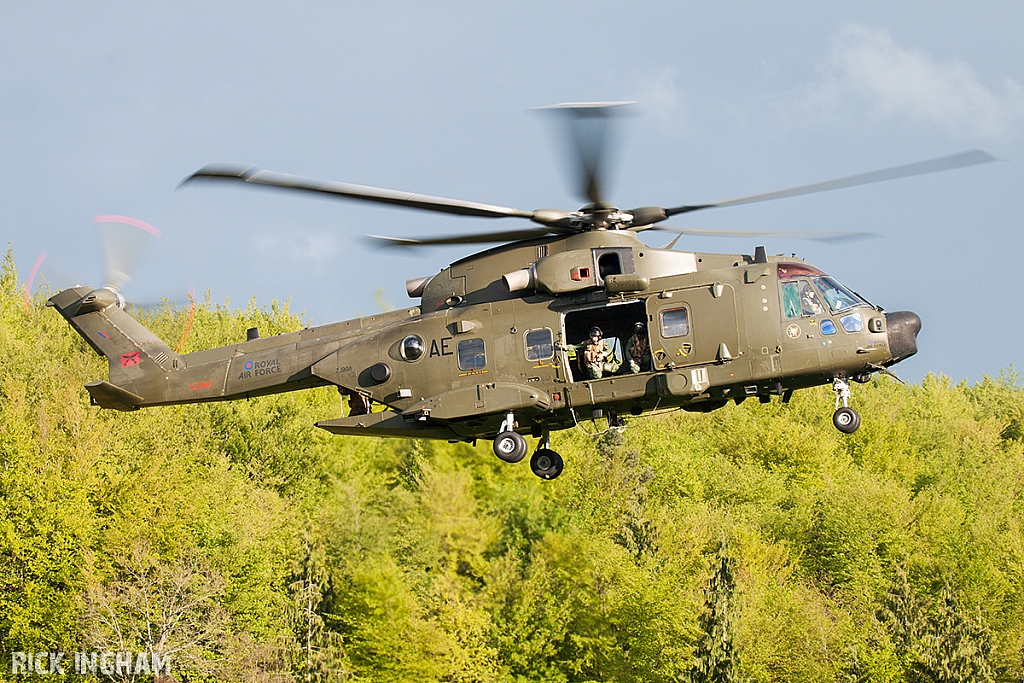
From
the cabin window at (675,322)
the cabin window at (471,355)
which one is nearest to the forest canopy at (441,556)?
the cabin window at (471,355)

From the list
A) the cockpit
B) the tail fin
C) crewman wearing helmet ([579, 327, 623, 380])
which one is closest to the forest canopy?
the tail fin

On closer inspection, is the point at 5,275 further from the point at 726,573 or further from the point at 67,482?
the point at 726,573

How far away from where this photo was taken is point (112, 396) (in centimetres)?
2348

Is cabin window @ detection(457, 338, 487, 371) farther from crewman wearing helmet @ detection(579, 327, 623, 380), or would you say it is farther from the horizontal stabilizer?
→ the horizontal stabilizer

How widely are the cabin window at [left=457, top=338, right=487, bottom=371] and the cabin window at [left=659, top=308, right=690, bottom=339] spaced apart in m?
3.06

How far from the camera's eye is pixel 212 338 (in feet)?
218

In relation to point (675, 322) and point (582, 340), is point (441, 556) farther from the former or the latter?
point (675, 322)

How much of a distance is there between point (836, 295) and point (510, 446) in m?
5.79

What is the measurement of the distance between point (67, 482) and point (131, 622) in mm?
6085

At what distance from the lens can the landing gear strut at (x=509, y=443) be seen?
20.5m

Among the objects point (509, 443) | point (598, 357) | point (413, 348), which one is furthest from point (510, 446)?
point (413, 348)

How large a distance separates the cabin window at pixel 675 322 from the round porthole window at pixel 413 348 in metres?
4.16

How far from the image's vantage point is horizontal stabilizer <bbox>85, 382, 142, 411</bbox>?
23328mm

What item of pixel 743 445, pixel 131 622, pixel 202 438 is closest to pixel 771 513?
pixel 743 445
